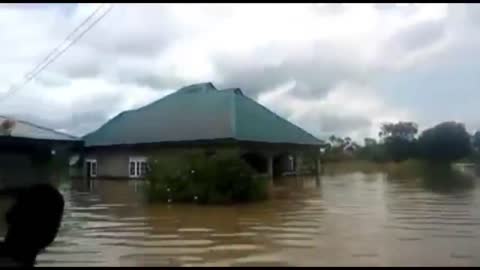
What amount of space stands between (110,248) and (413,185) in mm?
16090

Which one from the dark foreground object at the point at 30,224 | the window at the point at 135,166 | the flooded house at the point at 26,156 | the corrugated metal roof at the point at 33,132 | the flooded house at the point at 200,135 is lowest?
the dark foreground object at the point at 30,224

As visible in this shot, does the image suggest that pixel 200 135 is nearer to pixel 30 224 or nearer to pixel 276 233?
pixel 276 233

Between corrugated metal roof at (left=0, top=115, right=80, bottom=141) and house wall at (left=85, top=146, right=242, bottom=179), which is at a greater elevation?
house wall at (left=85, top=146, right=242, bottom=179)

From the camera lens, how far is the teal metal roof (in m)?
22.9

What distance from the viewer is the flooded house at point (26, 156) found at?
485 centimetres

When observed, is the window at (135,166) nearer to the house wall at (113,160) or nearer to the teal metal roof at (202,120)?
the house wall at (113,160)

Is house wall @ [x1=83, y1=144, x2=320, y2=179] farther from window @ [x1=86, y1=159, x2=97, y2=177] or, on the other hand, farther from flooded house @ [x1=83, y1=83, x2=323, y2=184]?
window @ [x1=86, y1=159, x2=97, y2=177]

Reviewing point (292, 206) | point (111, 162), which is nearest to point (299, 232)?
point (292, 206)

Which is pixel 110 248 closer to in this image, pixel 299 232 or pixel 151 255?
pixel 151 255

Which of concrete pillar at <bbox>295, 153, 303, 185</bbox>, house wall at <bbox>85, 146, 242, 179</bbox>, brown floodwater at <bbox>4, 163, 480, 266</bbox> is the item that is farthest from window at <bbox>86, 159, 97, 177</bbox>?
brown floodwater at <bbox>4, 163, 480, 266</bbox>

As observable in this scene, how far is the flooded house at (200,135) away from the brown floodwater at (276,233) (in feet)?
22.2

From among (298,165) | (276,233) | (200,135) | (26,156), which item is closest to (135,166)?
(200,135)

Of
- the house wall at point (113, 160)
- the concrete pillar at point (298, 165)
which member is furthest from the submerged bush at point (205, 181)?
the concrete pillar at point (298, 165)

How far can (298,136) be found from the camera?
28938 mm
